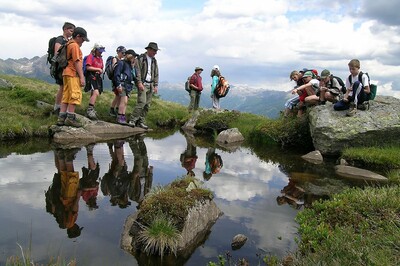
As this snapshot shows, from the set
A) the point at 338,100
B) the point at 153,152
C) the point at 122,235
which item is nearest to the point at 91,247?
the point at 122,235

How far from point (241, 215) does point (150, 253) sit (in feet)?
9.25

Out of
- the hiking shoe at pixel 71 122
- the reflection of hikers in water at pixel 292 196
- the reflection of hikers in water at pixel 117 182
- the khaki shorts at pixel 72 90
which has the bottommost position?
the reflection of hikers in water at pixel 292 196

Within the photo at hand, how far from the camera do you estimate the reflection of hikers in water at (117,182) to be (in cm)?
852

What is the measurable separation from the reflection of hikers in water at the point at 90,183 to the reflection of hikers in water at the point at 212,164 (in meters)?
3.37

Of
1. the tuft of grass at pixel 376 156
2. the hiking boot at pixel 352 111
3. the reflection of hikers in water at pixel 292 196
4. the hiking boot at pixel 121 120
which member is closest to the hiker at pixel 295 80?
the hiking boot at pixel 352 111

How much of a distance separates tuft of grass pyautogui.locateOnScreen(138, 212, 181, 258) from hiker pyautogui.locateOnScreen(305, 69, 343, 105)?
13.2 meters

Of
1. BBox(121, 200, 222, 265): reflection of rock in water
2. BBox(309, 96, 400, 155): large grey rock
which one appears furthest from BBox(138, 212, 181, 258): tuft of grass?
BBox(309, 96, 400, 155): large grey rock

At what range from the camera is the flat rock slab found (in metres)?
11.9

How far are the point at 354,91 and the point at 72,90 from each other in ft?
38.5

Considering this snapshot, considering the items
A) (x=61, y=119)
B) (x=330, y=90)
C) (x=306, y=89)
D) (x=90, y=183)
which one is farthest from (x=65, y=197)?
(x=306, y=89)

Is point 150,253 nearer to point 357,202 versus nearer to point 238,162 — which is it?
point 357,202

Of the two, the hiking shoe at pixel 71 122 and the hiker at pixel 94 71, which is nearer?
the hiking shoe at pixel 71 122

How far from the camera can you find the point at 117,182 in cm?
988

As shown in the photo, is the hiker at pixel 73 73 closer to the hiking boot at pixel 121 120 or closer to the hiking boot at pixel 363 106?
the hiking boot at pixel 121 120
